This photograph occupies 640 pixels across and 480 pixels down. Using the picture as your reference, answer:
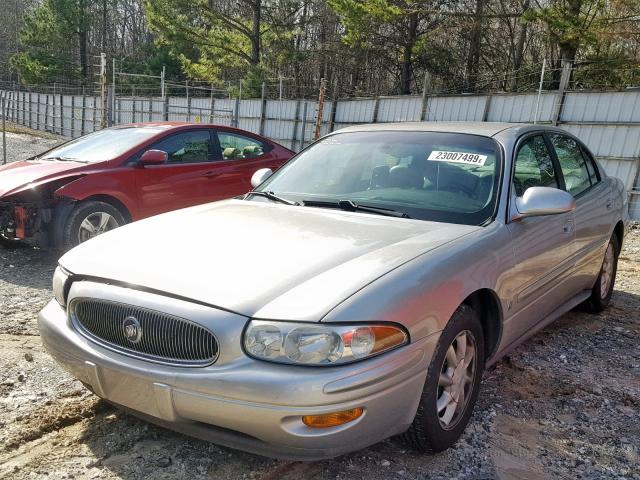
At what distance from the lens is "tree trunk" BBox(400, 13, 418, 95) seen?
22469 mm

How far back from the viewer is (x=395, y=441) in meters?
2.63

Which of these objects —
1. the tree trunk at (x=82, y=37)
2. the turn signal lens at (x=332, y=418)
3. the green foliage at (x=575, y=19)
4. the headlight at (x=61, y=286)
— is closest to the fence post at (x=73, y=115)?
the tree trunk at (x=82, y=37)

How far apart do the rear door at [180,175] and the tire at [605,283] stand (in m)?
4.14

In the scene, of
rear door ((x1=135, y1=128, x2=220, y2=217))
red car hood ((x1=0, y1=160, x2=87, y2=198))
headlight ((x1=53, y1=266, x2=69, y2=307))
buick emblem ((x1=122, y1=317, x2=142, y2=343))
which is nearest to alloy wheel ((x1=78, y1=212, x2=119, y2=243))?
rear door ((x1=135, y1=128, x2=220, y2=217))

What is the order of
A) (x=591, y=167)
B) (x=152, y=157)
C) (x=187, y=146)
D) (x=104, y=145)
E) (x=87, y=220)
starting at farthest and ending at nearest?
(x=187, y=146) < (x=104, y=145) < (x=152, y=157) < (x=87, y=220) < (x=591, y=167)

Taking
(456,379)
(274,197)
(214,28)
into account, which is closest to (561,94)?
(274,197)

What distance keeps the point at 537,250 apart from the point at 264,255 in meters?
1.67

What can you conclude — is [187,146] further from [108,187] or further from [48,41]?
[48,41]

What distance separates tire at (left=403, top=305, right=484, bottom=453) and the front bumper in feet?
0.28

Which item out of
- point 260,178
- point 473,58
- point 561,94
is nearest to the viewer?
point 260,178

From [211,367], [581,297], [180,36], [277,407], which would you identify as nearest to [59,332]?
[211,367]

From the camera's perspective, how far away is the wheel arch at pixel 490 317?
112 inches

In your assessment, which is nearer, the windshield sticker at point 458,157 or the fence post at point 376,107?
the windshield sticker at point 458,157

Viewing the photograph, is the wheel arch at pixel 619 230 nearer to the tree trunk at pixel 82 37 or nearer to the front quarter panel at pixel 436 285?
the front quarter panel at pixel 436 285
